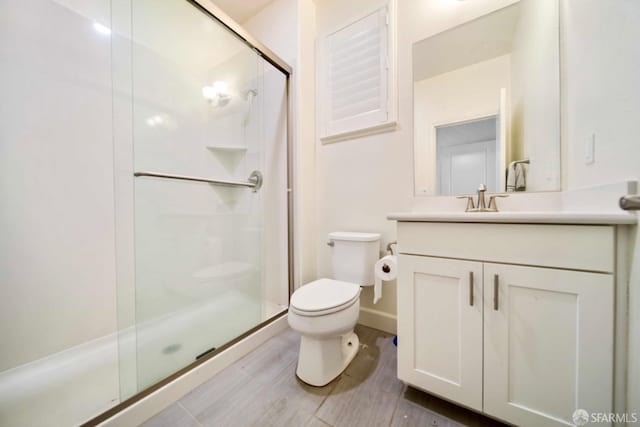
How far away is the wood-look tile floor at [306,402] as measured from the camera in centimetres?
84

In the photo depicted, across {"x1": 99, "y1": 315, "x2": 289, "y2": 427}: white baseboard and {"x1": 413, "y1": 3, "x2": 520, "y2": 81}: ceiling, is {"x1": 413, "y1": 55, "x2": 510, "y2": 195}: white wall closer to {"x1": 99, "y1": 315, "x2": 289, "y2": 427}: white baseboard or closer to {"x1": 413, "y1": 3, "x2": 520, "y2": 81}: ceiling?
{"x1": 413, "y1": 3, "x2": 520, "y2": 81}: ceiling

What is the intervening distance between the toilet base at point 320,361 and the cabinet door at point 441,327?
322mm

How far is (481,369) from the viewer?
2.47ft

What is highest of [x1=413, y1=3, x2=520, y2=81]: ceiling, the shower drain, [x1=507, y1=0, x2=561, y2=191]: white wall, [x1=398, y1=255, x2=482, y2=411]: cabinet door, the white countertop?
[x1=413, y1=3, x2=520, y2=81]: ceiling

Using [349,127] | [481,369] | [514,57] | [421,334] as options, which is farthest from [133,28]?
[481,369]

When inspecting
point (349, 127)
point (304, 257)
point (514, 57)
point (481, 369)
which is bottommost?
point (481, 369)

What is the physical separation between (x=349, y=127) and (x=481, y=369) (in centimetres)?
146

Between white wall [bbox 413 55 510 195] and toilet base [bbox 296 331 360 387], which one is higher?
white wall [bbox 413 55 510 195]

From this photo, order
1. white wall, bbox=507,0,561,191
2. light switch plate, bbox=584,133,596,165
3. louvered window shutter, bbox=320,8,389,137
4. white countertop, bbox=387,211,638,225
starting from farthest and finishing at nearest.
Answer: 1. louvered window shutter, bbox=320,8,389,137
2. white wall, bbox=507,0,561,191
3. light switch plate, bbox=584,133,596,165
4. white countertop, bbox=387,211,638,225

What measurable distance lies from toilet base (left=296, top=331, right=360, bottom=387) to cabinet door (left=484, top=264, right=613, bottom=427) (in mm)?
614

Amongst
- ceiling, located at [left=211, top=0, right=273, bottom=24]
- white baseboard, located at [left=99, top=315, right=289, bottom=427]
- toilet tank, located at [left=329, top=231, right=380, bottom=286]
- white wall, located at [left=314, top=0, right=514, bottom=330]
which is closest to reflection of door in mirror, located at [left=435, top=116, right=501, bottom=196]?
white wall, located at [left=314, top=0, right=514, bottom=330]

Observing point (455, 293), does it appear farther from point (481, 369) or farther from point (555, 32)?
point (555, 32)

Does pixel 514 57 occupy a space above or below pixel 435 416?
above

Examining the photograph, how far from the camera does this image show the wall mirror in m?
0.99
